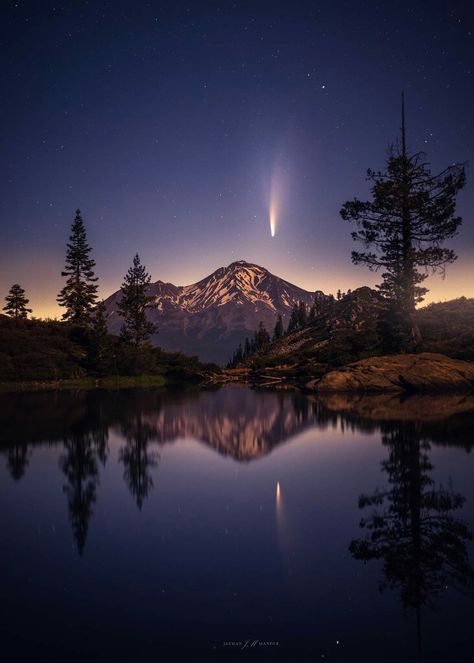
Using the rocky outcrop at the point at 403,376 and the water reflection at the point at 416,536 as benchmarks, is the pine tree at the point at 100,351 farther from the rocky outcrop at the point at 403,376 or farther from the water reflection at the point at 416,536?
the water reflection at the point at 416,536

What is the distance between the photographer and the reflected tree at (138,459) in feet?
23.3

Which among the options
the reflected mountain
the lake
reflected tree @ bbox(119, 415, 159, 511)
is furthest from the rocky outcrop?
the lake

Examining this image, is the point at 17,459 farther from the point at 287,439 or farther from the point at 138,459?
the point at 287,439

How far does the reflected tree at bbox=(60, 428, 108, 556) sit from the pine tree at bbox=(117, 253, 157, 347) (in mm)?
40410

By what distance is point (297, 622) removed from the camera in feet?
11.2

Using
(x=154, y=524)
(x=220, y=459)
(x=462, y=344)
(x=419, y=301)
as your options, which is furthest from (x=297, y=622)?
(x=462, y=344)

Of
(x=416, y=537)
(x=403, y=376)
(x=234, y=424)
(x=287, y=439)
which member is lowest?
(x=416, y=537)

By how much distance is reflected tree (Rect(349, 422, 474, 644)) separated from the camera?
12.9ft

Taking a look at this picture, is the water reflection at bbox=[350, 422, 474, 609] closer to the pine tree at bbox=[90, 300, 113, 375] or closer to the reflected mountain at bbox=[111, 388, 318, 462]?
the reflected mountain at bbox=[111, 388, 318, 462]

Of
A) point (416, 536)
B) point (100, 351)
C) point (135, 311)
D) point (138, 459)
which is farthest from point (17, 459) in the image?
point (135, 311)

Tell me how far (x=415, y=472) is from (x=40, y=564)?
227 inches

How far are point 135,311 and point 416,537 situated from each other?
51.2 meters

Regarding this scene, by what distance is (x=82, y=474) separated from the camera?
8047 millimetres

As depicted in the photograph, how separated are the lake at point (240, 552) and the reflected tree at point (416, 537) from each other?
2cm
